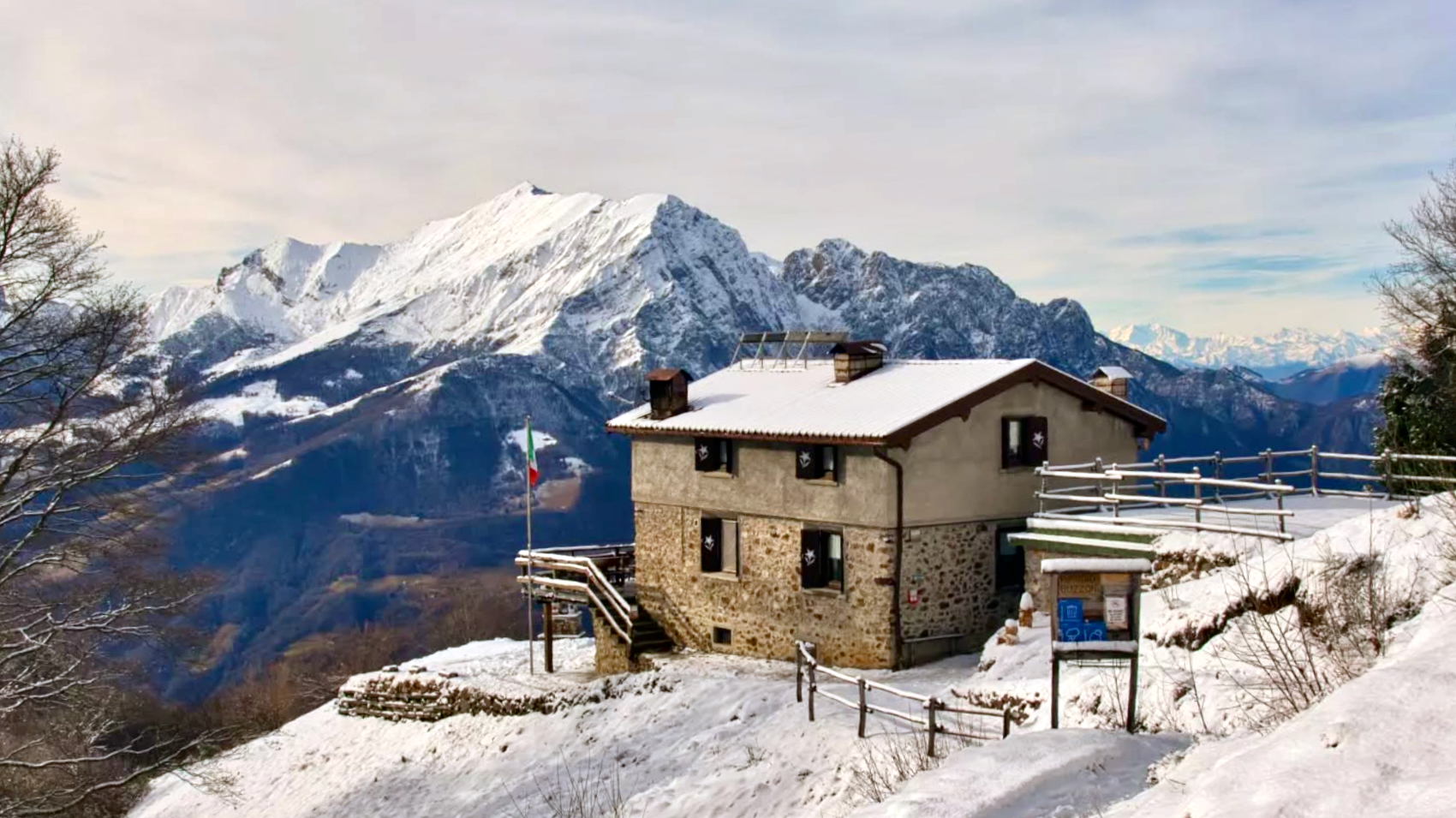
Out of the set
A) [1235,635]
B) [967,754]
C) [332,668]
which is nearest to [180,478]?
[967,754]

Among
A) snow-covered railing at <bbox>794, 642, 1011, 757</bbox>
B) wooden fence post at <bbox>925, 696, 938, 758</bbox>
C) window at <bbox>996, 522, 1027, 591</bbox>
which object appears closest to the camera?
wooden fence post at <bbox>925, 696, 938, 758</bbox>

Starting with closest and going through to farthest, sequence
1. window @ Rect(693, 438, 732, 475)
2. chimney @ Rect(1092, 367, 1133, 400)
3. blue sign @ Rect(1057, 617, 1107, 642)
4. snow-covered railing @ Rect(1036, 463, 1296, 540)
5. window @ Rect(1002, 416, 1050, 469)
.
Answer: blue sign @ Rect(1057, 617, 1107, 642)
snow-covered railing @ Rect(1036, 463, 1296, 540)
window @ Rect(1002, 416, 1050, 469)
window @ Rect(693, 438, 732, 475)
chimney @ Rect(1092, 367, 1133, 400)

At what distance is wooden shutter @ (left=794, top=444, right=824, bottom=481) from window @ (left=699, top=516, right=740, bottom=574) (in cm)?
289

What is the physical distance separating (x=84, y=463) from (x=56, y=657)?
282 cm

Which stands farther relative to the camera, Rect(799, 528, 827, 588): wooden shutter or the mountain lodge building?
Rect(799, 528, 827, 588): wooden shutter

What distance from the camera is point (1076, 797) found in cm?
952

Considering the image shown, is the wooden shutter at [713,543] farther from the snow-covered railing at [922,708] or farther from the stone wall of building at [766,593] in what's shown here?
the snow-covered railing at [922,708]

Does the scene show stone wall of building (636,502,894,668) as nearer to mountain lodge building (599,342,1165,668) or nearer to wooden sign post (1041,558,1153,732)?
mountain lodge building (599,342,1165,668)

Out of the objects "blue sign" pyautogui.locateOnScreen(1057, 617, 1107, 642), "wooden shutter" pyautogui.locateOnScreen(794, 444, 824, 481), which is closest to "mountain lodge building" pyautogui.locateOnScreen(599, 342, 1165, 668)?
"wooden shutter" pyautogui.locateOnScreen(794, 444, 824, 481)

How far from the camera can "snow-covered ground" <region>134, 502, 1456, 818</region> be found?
6.68m

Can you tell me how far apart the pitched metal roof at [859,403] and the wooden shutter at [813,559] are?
7.46 feet

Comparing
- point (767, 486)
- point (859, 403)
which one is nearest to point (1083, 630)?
point (859, 403)

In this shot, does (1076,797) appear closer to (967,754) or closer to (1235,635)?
(967,754)

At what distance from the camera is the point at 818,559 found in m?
25.3
